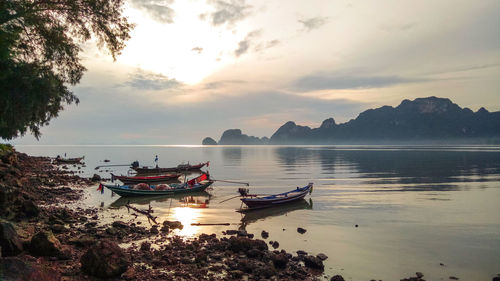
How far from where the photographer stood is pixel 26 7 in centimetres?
1596

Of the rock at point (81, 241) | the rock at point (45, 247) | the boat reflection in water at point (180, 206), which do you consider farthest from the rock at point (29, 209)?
the rock at point (45, 247)

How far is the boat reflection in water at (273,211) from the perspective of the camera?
946 inches

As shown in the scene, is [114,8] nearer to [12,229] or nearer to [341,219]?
[12,229]

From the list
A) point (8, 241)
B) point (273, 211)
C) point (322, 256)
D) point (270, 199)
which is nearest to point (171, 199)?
point (270, 199)

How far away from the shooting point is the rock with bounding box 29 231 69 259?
11586 mm

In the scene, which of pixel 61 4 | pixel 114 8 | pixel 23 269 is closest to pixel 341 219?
pixel 23 269

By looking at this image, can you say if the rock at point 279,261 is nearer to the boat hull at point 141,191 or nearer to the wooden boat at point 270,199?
the wooden boat at point 270,199

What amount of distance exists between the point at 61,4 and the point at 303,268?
20572 millimetres

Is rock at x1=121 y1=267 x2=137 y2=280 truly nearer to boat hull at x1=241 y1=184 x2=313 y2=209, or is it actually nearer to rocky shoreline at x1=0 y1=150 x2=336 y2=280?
rocky shoreline at x1=0 y1=150 x2=336 y2=280

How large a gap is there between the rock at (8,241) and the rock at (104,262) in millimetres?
2561

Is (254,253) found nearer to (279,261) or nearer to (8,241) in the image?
(279,261)

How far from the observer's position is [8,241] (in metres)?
10.7

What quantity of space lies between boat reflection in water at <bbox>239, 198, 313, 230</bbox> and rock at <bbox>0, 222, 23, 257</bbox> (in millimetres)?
13607

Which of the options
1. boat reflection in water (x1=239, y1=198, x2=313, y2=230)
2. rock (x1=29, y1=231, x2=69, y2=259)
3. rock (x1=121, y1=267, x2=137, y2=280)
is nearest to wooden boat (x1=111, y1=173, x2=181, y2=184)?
boat reflection in water (x1=239, y1=198, x2=313, y2=230)
